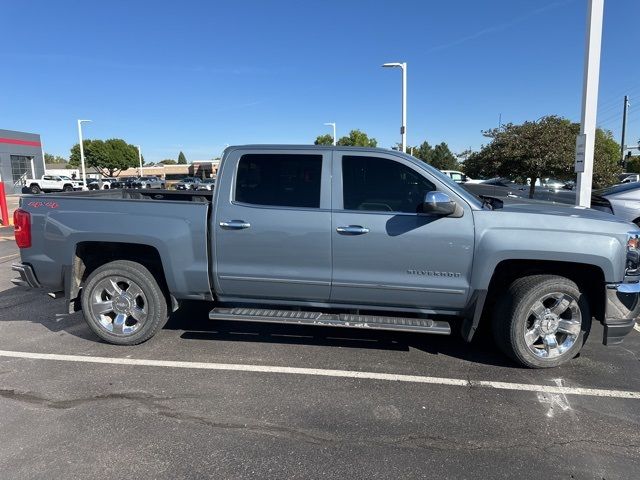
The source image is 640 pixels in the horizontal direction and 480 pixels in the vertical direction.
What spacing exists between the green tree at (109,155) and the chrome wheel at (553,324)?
82.9 meters

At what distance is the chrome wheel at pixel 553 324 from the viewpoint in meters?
4.06

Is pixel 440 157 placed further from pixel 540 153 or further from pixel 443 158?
pixel 540 153

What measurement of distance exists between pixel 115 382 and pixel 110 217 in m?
1.53

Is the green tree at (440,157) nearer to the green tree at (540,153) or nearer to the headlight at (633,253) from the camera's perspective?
the green tree at (540,153)

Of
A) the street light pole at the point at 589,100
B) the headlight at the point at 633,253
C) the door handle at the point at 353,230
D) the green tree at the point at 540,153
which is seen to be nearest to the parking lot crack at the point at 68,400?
the door handle at the point at 353,230

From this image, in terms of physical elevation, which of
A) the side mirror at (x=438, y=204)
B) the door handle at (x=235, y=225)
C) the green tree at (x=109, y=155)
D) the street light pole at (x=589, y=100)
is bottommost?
the door handle at (x=235, y=225)

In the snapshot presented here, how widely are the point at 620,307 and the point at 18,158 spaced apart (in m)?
47.9

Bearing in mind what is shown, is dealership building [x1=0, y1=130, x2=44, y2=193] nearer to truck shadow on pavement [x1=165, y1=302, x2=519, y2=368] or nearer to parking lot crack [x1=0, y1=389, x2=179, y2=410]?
truck shadow on pavement [x1=165, y1=302, x2=519, y2=368]

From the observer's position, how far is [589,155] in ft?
23.3

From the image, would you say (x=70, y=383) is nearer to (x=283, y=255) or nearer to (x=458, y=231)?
(x=283, y=255)

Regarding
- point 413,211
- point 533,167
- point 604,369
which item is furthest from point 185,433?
point 533,167

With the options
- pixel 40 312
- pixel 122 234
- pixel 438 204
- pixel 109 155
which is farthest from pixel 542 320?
pixel 109 155

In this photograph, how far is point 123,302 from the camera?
4.61m

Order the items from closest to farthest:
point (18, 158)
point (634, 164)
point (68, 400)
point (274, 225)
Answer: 1. point (68, 400)
2. point (274, 225)
3. point (18, 158)
4. point (634, 164)
